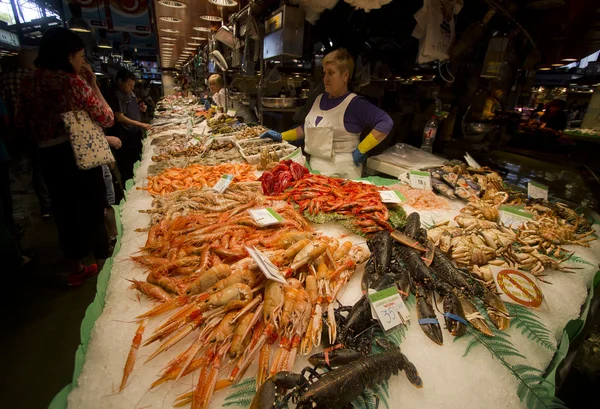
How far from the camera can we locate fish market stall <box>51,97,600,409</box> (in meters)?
1.07

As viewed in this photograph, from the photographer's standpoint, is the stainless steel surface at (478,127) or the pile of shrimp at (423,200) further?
the stainless steel surface at (478,127)

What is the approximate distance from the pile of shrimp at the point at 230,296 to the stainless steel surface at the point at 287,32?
3.37 metres

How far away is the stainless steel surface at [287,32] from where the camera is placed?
410 cm

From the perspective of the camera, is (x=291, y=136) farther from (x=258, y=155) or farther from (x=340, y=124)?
(x=340, y=124)

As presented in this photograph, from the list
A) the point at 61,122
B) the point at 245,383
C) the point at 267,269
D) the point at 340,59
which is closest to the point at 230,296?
the point at 267,269

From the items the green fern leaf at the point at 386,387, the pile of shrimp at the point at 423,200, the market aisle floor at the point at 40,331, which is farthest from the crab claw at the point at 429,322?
the market aisle floor at the point at 40,331

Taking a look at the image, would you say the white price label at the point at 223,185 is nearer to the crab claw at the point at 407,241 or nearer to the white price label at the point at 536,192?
the crab claw at the point at 407,241

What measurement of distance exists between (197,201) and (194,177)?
2.57 ft

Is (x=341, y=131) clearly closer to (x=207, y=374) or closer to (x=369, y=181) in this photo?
(x=369, y=181)

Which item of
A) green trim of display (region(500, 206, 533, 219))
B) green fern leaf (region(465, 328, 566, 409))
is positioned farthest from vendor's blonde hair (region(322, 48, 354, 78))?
green fern leaf (region(465, 328, 566, 409))

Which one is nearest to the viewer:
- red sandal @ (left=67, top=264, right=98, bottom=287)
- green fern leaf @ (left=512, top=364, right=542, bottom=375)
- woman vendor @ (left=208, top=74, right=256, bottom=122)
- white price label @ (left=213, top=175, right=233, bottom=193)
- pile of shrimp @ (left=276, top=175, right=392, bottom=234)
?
green fern leaf @ (left=512, top=364, right=542, bottom=375)

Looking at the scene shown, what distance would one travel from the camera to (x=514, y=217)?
244cm

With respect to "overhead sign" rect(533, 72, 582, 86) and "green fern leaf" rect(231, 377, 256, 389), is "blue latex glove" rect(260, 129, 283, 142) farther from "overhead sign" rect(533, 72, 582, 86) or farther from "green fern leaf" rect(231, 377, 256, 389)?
"overhead sign" rect(533, 72, 582, 86)

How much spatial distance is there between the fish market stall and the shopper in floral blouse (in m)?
0.75
